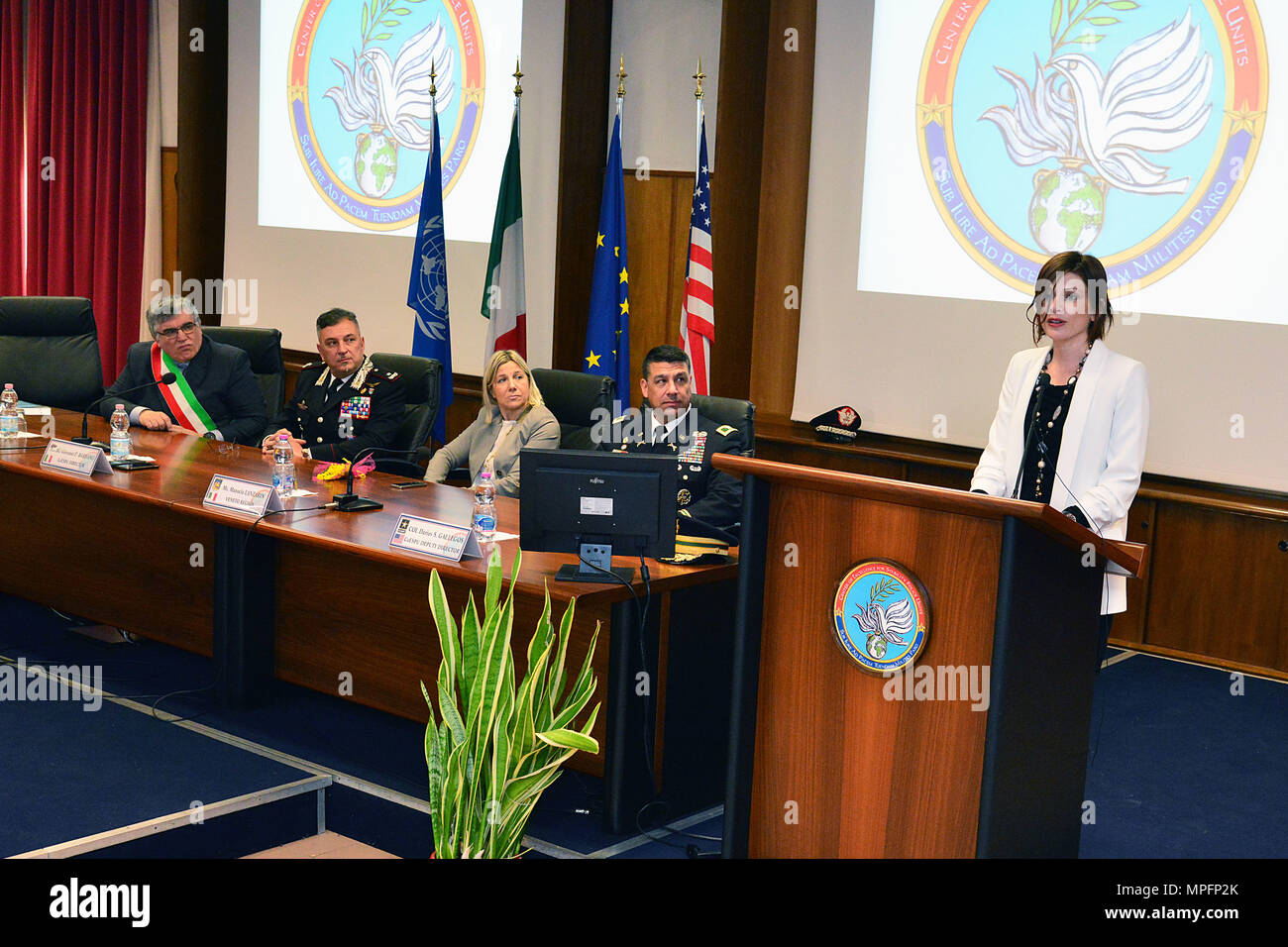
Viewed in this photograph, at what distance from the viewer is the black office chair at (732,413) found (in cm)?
375

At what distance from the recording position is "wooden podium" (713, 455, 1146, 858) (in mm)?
2070

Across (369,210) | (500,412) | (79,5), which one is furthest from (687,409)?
(79,5)

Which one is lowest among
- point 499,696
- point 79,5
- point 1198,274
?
point 499,696

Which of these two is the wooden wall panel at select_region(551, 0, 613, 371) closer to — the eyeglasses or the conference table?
the eyeglasses

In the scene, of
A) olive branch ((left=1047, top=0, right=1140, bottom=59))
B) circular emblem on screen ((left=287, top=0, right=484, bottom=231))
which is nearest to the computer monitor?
olive branch ((left=1047, top=0, right=1140, bottom=59))

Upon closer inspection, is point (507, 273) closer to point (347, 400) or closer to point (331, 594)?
point (347, 400)

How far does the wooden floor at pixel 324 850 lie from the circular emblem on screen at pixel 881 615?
1184 mm

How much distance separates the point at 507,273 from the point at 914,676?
3983mm

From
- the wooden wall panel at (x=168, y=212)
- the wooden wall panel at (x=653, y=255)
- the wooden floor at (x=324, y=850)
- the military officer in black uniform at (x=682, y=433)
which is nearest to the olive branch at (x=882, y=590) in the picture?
the wooden floor at (x=324, y=850)

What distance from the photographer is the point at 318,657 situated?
3604 mm

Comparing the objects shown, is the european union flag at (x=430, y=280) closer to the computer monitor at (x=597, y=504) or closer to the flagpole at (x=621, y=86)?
the flagpole at (x=621, y=86)

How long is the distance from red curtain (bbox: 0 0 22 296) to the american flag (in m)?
5.23

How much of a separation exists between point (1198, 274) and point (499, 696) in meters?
3.03
